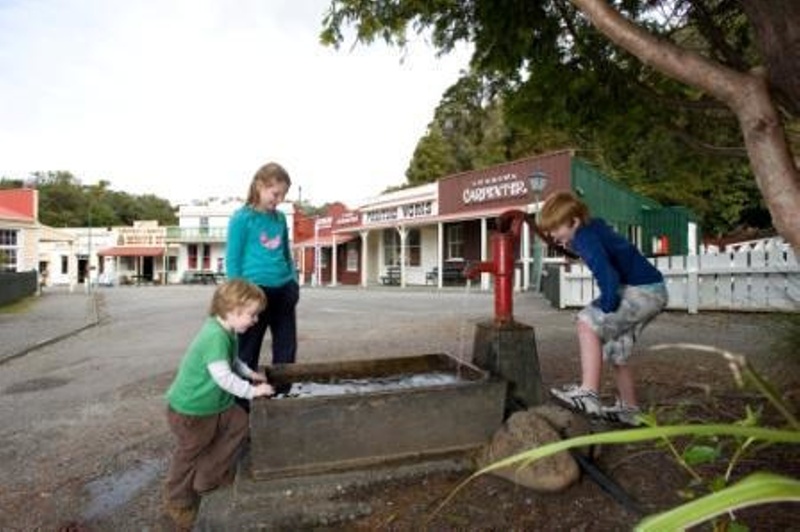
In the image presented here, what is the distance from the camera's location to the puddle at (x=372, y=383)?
3.93 meters

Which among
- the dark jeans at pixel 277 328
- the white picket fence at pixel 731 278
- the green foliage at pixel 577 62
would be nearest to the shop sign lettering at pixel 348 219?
the white picket fence at pixel 731 278

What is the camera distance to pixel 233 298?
3398mm

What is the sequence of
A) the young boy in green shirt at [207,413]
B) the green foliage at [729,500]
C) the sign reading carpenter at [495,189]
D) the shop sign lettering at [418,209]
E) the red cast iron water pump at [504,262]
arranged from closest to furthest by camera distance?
the green foliage at [729,500]
the young boy in green shirt at [207,413]
the red cast iron water pump at [504,262]
the sign reading carpenter at [495,189]
the shop sign lettering at [418,209]

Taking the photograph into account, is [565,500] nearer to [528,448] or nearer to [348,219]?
[528,448]

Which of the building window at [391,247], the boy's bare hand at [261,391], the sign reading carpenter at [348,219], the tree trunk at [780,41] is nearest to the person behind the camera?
the tree trunk at [780,41]

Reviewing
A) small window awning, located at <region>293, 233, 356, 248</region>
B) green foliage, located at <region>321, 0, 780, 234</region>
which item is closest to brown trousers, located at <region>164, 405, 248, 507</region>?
green foliage, located at <region>321, 0, 780, 234</region>

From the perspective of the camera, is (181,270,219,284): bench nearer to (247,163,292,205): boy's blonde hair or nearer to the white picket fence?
the white picket fence

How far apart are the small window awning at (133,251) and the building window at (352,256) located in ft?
108

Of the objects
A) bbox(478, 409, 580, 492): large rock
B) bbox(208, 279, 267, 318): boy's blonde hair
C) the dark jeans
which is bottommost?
bbox(478, 409, 580, 492): large rock

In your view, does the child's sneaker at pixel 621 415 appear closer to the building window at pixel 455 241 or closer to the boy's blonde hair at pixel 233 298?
the boy's blonde hair at pixel 233 298

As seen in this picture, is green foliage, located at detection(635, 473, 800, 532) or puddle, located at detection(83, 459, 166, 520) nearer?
green foliage, located at detection(635, 473, 800, 532)

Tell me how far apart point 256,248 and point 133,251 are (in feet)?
229

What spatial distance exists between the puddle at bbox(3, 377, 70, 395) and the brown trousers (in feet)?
16.3

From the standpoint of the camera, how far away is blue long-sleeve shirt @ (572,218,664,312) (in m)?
3.71
